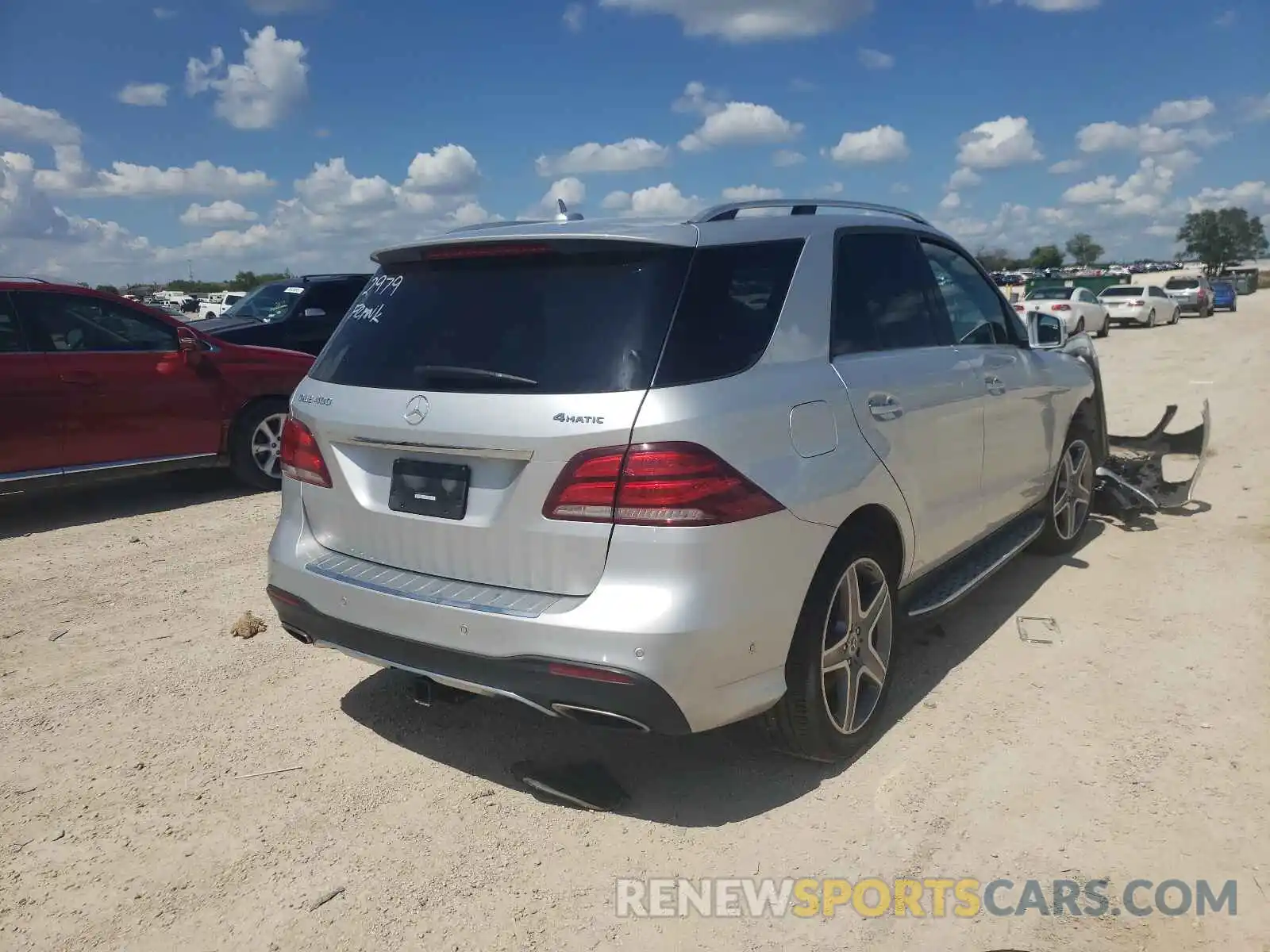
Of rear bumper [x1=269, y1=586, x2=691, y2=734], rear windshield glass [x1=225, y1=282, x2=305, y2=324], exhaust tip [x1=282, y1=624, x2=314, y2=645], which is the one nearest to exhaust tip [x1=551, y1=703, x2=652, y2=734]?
rear bumper [x1=269, y1=586, x2=691, y2=734]

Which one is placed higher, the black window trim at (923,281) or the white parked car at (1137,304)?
the black window trim at (923,281)

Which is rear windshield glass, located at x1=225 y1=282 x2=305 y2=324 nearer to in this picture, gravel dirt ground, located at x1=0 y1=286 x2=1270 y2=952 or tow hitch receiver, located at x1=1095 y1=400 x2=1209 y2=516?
gravel dirt ground, located at x1=0 y1=286 x2=1270 y2=952

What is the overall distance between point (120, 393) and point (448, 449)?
17.2 feet

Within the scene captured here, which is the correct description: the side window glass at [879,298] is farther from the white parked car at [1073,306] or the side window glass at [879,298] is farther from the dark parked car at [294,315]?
the white parked car at [1073,306]

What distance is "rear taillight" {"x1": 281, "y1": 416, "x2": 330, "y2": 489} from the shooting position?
10.5 feet

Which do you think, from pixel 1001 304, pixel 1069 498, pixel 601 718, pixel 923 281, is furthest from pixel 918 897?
pixel 1069 498

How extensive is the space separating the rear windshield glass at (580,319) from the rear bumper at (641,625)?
50 cm

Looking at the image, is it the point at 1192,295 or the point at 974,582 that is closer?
the point at 974,582

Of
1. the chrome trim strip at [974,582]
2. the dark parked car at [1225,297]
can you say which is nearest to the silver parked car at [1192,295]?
the dark parked car at [1225,297]

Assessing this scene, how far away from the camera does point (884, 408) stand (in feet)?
11.0

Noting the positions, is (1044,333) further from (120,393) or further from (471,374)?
(120,393)

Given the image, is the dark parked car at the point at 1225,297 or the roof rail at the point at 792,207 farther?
the dark parked car at the point at 1225,297

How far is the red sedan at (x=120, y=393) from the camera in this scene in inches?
258

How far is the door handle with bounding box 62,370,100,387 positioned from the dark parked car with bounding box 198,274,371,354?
11.7ft
